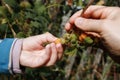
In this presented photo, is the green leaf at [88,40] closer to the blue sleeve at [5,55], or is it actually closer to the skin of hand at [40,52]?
the skin of hand at [40,52]

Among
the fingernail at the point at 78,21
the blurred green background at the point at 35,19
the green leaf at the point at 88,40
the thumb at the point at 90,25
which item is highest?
the fingernail at the point at 78,21

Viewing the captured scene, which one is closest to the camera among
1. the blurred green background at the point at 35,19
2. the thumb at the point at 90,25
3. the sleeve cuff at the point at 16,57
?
the thumb at the point at 90,25

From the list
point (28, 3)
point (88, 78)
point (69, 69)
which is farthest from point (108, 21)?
point (88, 78)

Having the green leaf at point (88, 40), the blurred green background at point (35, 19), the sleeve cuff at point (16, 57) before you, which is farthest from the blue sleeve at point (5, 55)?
the green leaf at point (88, 40)

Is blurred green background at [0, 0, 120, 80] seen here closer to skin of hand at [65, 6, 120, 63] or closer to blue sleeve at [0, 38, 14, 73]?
skin of hand at [65, 6, 120, 63]

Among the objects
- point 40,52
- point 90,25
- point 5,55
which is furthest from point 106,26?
point 5,55

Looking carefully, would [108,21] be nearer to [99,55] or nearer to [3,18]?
[3,18]
